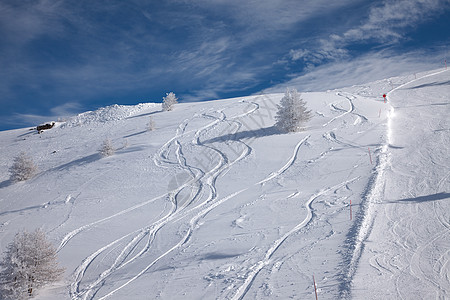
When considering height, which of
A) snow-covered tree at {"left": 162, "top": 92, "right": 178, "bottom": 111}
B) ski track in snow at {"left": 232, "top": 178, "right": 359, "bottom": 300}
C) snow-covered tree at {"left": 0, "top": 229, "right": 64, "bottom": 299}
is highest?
snow-covered tree at {"left": 162, "top": 92, "right": 178, "bottom": 111}

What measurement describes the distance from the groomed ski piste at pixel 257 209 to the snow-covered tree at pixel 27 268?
1.63 ft

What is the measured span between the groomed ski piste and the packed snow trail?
1.4 inches

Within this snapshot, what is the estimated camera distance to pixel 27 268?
8.37 m

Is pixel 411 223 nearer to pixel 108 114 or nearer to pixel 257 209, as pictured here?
pixel 257 209

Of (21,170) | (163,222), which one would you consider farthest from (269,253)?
(21,170)

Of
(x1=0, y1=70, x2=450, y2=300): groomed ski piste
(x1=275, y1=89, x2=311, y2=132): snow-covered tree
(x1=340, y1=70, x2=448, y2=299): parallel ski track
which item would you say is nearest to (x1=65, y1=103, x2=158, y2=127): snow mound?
(x1=0, y1=70, x2=450, y2=300): groomed ski piste

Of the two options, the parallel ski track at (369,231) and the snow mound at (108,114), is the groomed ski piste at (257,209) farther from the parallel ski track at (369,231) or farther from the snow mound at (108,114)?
the snow mound at (108,114)

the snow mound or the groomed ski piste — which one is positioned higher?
the snow mound

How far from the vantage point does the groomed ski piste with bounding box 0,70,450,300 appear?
22.7 ft

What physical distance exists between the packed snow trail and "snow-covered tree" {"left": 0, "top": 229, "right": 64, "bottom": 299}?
359 inches

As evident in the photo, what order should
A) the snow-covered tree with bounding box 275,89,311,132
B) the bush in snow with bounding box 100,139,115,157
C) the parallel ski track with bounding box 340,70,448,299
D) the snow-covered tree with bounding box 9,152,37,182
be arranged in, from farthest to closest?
the bush in snow with bounding box 100,139,115,157
the snow-covered tree with bounding box 9,152,37,182
the snow-covered tree with bounding box 275,89,311,132
the parallel ski track with bounding box 340,70,448,299

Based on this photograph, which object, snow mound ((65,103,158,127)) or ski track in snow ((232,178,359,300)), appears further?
snow mound ((65,103,158,127))

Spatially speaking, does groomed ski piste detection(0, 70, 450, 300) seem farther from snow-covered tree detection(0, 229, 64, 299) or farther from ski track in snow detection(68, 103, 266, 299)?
snow-covered tree detection(0, 229, 64, 299)

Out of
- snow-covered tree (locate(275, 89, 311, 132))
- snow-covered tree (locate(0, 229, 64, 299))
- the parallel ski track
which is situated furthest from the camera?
snow-covered tree (locate(275, 89, 311, 132))
